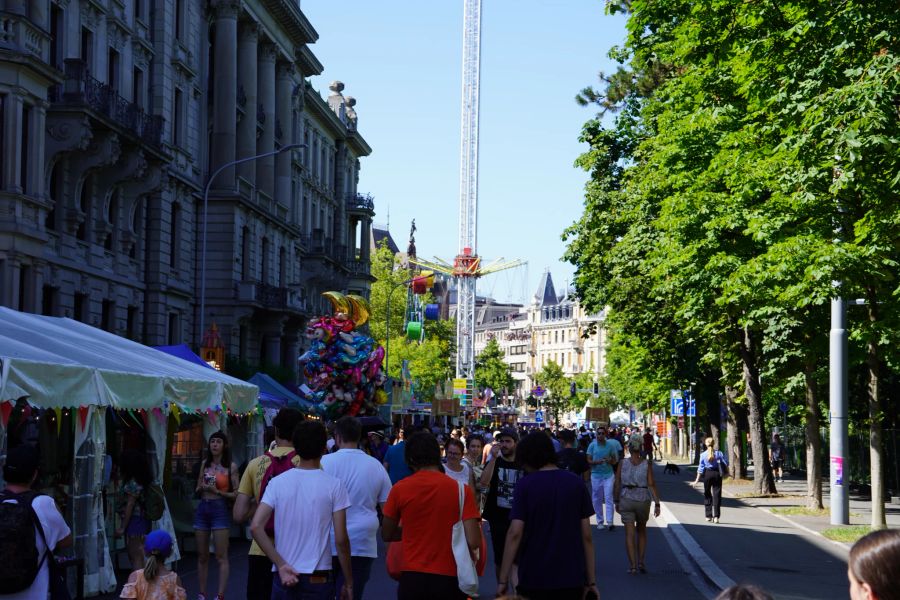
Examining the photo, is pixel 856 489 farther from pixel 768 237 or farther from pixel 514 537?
pixel 514 537

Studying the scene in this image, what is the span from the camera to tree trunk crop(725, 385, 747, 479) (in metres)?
42.4

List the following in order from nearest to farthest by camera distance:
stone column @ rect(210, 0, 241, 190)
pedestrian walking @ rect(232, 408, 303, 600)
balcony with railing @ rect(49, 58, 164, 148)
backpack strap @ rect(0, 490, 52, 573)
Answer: backpack strap @ rect(0, 490, 52, 573), pedestrian walking @ rect(232, 408, 303, 600), balcony with railing @ rect(49, 58, 164, 148), stone column @ rect(210, 0, 241, 190)

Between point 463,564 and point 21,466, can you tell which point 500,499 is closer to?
point 463,564

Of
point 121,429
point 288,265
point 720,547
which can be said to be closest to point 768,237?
point 720,547

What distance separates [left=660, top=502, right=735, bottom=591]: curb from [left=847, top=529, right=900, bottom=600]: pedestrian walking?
9439 mm

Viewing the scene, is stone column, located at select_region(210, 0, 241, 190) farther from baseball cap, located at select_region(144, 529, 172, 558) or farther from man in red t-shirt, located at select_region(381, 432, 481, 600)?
man in red t-shirt, located at select_region(381, 432, 481, 600)

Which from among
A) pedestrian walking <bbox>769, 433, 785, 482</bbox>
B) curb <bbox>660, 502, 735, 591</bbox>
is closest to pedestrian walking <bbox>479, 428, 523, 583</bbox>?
curb <bbox>660, 502, 735, 591</bbox>

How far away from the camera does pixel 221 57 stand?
5228 cm

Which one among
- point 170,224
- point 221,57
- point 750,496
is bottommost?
point 750,496

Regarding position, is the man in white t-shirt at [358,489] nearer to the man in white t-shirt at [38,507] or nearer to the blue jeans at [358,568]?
the blue jeans at [358,568]

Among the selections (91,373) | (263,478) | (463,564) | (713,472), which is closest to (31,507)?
(463,564)

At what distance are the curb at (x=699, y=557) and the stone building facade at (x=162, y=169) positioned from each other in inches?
617

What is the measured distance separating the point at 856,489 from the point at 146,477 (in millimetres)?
28315

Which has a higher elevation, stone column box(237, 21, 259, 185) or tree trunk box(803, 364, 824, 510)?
stone column box(237, 21, 259, 185)
